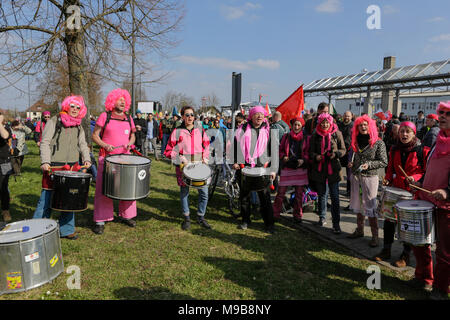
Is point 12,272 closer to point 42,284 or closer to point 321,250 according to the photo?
point 42,284

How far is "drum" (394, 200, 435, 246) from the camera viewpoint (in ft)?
10.3

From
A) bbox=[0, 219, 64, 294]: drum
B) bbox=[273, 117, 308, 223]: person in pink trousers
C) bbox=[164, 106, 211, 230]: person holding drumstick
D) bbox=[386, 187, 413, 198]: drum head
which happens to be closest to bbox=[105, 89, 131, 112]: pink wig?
bbox=[164, 106, 211, 230]: person holding drumstick

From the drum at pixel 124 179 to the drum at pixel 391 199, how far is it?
10.4 feet

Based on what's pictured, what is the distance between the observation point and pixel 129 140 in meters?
5.09

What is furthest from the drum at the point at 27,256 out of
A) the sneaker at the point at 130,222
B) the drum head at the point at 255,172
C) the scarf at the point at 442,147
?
the scarf at the point at 442,147

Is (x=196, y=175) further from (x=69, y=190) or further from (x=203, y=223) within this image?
(x=69, y=190)

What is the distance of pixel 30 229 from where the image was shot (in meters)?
3.17

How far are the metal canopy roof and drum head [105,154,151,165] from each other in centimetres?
1743

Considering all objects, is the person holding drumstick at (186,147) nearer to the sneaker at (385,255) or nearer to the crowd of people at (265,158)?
the crowd of people at (265,158)

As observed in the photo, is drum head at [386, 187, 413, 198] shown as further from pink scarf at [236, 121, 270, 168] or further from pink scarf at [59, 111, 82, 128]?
pink scarf at [59, 111, 82, 128]

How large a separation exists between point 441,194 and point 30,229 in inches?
162

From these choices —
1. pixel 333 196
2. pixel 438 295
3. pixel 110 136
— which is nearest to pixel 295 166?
pixel 333 196

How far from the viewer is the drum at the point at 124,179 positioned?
4262 mm

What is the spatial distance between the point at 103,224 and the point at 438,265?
14.8 feet
